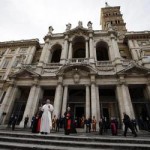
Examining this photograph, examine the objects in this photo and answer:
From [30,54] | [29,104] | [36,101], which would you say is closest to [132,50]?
[36,101]

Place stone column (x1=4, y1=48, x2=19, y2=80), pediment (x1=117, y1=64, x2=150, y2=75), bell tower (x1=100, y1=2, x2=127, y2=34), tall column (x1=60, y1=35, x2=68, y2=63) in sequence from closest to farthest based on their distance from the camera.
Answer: pediment (x1=117, y1=64, x2=150, y2=75), tall column (x1=60, y1=35, x2=68, y2=63), stone column (x1=4, y1=48, x2=19, y2=80), bell tower (x1=100, y1=2, x2=127, y2=34)

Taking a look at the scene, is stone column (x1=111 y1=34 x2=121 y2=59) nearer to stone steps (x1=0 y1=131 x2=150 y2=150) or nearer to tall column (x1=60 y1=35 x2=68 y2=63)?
tall column (x1=60 y1=35 x2=68 y2=63)

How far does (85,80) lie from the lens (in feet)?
52.7

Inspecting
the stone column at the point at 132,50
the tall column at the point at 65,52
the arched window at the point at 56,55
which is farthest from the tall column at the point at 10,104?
the stone column at the point at 132,50

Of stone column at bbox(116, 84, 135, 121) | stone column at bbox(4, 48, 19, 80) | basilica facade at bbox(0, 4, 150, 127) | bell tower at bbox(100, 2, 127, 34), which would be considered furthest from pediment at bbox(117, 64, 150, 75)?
bell tower at bbox(100, 2, 127, 34)

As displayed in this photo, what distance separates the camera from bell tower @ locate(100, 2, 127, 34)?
1459 inches

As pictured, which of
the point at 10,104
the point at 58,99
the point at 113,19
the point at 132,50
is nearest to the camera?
the point at 58,99

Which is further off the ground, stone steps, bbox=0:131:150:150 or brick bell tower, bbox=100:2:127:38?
brick bell tower, bbox=100:2:127:38

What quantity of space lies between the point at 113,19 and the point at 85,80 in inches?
1287

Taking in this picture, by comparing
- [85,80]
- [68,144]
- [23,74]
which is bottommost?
[68,144]

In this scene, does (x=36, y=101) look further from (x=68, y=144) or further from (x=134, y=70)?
(x=134, y=70)

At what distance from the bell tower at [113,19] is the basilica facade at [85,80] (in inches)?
655

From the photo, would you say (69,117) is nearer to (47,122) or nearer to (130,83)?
(47,122)

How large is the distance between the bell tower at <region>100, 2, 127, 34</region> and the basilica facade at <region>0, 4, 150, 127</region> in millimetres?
16641
